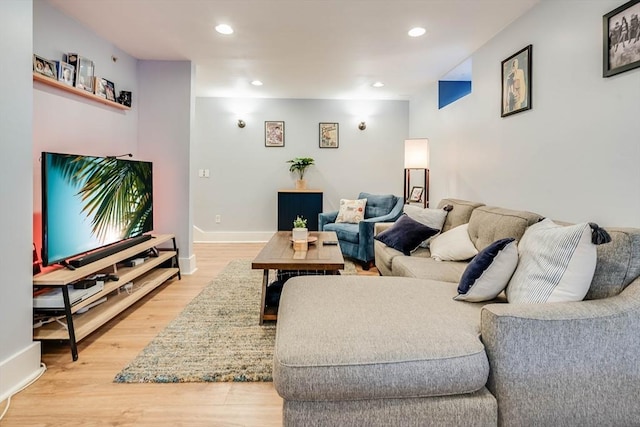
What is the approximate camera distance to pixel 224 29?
288 centimetres

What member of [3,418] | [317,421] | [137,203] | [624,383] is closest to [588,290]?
[624,383]

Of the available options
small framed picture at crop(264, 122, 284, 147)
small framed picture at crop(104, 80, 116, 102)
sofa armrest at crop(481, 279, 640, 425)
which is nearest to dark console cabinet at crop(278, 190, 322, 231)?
small framed picture at crop(264, 122, 284, 147)

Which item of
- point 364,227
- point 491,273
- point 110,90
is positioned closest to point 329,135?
point 364,227

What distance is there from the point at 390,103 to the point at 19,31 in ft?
15.6

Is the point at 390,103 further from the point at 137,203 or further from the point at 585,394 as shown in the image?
the point at 585,394

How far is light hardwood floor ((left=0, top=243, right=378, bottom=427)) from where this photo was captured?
58.5 inches

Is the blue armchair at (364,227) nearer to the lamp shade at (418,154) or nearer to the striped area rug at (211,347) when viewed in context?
the lamp shade at (418,154)

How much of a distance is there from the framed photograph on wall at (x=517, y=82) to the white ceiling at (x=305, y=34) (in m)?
0.32

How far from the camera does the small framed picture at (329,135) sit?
5.57m

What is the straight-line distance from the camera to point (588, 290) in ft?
4.65

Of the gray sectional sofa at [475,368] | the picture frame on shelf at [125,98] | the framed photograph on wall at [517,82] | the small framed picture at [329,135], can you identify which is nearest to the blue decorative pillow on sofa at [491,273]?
the gray sectional sofa at [475,368]

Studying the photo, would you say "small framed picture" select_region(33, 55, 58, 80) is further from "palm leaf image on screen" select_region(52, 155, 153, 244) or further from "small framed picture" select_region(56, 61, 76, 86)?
"palm leaf image on screen" select_region(52, 155, 153, 244)

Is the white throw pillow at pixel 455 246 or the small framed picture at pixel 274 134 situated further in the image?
the small framed picture at pixel 274 134

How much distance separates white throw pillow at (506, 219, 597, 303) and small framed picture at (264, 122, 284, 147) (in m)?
4.51
